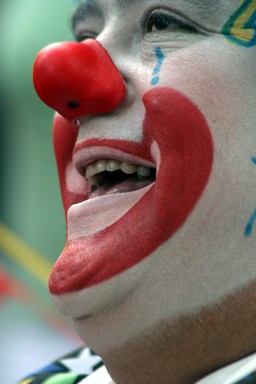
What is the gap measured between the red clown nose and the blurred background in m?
1.96

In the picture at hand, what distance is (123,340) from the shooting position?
1.01m

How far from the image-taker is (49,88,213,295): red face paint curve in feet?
3.23

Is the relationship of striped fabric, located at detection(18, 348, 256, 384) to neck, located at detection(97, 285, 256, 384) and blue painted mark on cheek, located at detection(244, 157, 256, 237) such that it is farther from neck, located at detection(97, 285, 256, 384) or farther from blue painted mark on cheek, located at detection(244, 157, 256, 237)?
blue painted mark on cheek, located at detection(244, 157, 256, 237)

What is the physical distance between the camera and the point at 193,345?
987mm

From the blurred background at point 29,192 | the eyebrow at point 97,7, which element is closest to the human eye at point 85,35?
the eyebrow at point 97,7

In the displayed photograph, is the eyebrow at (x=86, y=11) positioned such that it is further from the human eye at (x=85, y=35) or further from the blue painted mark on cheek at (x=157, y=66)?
the blue painted mark on cheek at (x=157, y=66)

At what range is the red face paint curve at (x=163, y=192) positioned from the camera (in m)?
0.98

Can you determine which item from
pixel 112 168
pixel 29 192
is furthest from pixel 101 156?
pixel 29 192

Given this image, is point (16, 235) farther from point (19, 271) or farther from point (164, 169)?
point (164, 169)

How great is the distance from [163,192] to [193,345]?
8.0 inches

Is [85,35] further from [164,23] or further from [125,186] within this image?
[125,186]

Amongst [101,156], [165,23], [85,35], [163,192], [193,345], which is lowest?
[193,345]

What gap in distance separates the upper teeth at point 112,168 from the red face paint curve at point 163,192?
57 mm

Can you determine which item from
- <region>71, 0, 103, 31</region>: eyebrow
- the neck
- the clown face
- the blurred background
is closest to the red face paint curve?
the clown face
